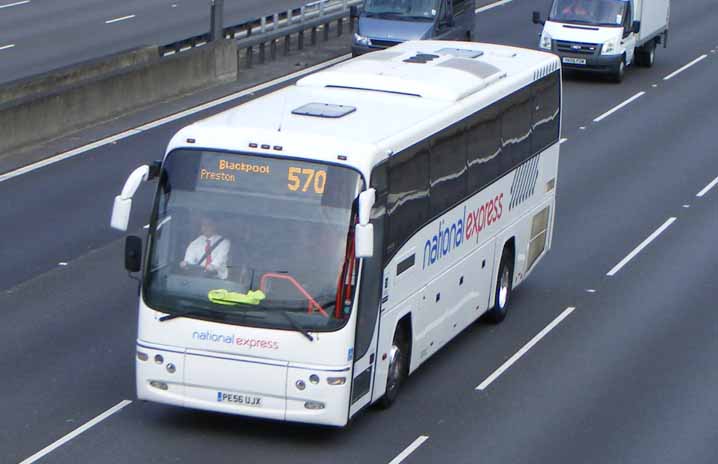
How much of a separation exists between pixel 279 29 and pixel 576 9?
24.2ft

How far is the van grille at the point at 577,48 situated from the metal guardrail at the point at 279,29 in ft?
20.0

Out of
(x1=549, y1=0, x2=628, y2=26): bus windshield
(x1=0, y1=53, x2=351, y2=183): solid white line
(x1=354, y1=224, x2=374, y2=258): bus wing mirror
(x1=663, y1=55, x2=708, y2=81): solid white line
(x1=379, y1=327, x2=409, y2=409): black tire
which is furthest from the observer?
(x1=663, y1=55, x2=708, y2=81): solid white line

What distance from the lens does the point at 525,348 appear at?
Result: 1703 cm

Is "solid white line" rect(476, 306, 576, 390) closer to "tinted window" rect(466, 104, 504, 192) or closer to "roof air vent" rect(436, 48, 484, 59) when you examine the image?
"tinted window" rect(466, 104, 504, 192)

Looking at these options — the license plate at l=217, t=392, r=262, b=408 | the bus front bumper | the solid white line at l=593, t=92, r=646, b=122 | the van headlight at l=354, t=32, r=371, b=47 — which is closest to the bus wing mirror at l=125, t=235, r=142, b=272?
the bus front bumper

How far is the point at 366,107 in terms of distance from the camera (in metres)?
15.0

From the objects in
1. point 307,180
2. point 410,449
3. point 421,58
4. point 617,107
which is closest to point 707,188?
point 617,107

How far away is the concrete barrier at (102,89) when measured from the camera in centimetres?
2620

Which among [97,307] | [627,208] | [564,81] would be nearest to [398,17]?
[564,81]

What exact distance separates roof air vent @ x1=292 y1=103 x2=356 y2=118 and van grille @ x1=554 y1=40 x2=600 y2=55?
21.9 m

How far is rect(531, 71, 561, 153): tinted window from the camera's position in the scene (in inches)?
739

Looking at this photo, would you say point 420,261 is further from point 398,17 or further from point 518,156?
point 398,17

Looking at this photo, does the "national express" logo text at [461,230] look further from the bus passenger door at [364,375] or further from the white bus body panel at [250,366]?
the white bus body panel at [250,366]

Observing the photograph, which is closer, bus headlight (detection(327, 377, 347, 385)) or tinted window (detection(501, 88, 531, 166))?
bus headlight (detection(327, 377, 347, 385))
